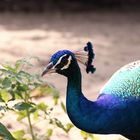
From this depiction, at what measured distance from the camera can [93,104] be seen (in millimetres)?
2541

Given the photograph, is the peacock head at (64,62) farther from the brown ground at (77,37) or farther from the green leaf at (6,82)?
the brown ground at (77,37)

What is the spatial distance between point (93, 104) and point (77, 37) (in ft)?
12.6

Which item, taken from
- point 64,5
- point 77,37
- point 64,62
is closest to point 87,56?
point 64,62

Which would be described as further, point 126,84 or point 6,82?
point 126,84

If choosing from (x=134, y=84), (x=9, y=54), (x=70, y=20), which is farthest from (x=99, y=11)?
(x=134, y=84)

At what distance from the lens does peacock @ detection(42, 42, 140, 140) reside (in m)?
2.48

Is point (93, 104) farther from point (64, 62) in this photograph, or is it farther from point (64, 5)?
point (64, 5)

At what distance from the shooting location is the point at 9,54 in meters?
5.39

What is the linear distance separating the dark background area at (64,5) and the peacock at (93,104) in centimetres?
535

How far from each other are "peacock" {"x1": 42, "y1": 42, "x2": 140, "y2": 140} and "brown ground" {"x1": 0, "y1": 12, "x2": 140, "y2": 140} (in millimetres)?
1646

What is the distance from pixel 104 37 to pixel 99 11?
156 cm

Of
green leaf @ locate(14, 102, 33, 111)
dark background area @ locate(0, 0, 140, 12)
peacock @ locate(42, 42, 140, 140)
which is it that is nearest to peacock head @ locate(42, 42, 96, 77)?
peacock @ locate(42, 42, 140, 140)

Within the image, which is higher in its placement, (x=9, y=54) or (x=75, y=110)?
(x=75, y=110)

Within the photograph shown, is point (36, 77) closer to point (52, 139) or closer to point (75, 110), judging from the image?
point (75, 110)
